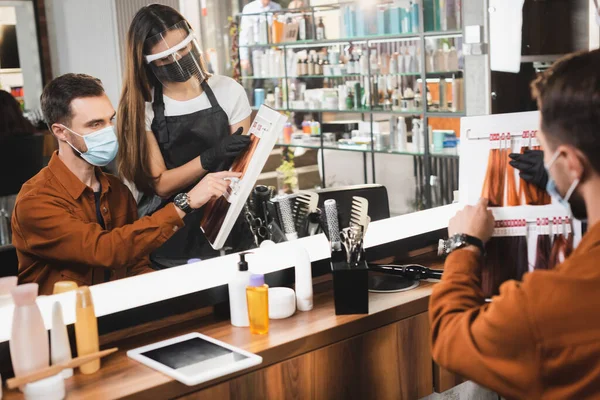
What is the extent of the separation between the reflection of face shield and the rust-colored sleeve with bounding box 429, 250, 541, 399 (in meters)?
1.41

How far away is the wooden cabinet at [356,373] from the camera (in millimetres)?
1891

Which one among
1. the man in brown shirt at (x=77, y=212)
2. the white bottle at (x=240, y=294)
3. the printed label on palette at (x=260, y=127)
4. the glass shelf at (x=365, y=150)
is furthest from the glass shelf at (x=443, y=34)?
the white bottle at (x=240, y=294)

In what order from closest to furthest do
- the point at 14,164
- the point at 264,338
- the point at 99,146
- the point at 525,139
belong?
1. the point at 264,338
2. the point at 525,139
3. the point at 99,146
4. the point at 14,164

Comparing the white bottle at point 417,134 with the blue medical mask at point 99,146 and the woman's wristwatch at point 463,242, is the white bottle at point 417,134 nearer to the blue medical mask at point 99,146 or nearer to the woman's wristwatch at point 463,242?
the blue medical mask at point 99,146

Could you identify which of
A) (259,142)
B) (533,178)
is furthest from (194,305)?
(533,178)

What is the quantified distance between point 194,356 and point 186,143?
107cm

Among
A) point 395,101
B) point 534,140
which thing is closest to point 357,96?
point 395,101

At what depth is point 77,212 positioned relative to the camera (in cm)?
235

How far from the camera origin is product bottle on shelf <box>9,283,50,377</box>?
5.54 feet

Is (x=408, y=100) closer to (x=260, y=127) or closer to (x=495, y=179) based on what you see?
(x=260, y=127)

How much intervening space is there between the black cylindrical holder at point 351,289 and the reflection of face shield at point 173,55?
38.2 inches

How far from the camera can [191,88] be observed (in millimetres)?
2729

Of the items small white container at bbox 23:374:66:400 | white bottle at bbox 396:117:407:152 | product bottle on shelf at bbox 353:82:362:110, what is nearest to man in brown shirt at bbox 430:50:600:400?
small white container at bbox 23:374:66:400

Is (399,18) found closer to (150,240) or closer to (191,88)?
(191,88)
